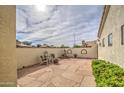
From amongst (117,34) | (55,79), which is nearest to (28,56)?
(55,79)

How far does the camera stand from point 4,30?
1.47 metres

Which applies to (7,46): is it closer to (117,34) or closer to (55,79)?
(55,79)

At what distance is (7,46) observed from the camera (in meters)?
1.52

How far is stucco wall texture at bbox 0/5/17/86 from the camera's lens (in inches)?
57.4

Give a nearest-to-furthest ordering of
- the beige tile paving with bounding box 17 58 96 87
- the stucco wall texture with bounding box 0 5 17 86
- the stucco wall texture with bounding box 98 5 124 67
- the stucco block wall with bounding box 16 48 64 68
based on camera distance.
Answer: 1. the stucco wall texture with bounding box 0 5 17 86
2. the stucco wall texture with bounding box 98 5 124 67
3. the beige tile paving with bounding box 17 58 96 87
4. the stucco block wall with bounding box 16 48 64 68

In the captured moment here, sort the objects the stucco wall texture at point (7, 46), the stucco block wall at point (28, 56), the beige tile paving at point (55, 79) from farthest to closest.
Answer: the stucco block wall at point (28, 56)
the beige tile paving at point (55, 79)
the stucco wall texture at point (7, 46)

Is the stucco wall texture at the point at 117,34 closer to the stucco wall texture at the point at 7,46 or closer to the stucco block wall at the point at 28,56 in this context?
the stucco wall texture at the point at 7,46

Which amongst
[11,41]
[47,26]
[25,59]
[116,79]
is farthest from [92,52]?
[11,41]

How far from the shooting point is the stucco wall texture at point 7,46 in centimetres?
146

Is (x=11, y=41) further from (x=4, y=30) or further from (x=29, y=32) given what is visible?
(x=29, y=32)

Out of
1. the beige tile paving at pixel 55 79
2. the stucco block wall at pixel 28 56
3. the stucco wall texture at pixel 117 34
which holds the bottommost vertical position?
the beige tile paving at pixel 55 79

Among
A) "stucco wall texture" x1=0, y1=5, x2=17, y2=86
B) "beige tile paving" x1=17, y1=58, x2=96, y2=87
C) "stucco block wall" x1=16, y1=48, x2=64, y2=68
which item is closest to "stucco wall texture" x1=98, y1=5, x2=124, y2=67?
"beige tile paving" x1=17, y1=58, x2=96, y2=87

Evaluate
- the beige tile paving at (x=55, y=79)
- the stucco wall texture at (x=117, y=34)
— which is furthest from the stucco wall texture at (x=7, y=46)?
the stucco wall texture at (x=117, y=34)

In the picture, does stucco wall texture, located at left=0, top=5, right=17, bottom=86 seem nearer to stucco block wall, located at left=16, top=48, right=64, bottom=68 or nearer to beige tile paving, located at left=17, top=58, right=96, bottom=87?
beige tile paving, located at left=17, top=58, right=96, bottom=87
